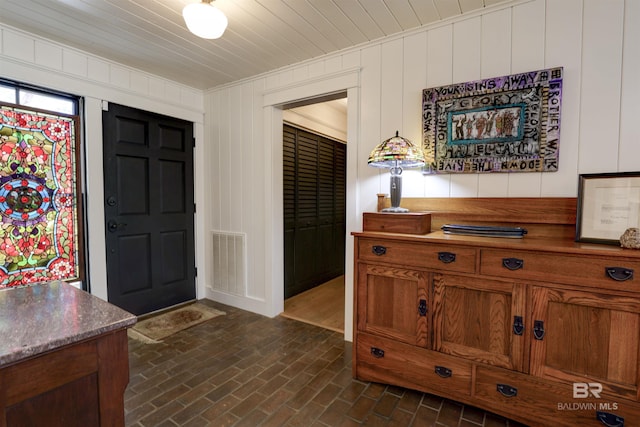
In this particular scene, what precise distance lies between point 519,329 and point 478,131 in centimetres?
129

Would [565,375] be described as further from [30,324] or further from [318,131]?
[318,131]

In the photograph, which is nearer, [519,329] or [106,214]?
[519,329]

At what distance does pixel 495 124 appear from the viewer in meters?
2.05

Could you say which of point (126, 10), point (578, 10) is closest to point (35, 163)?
point (126, 10)

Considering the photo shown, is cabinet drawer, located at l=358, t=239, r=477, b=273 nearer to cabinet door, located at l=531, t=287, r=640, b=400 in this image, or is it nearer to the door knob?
cabinet door, located at l=531, t=287, r=640, b=400

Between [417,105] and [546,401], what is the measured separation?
6.55ft

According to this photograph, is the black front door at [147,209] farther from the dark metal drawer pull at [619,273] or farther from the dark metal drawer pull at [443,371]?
the dark metal drawer pull at [619,273]

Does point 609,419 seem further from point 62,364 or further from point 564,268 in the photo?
point 62,364

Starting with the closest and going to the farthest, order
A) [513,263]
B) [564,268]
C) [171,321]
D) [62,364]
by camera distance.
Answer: [62,364]
[564,268]
[513,263]
[171,321]

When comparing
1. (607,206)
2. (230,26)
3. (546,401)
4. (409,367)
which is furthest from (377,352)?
(230,26)

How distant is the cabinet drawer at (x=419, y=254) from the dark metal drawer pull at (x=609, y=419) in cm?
85

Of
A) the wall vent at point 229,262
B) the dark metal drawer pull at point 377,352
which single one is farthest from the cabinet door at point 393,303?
the wall vent at point 229,262

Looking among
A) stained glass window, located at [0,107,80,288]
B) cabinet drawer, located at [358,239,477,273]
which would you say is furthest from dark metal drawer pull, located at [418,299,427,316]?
stained glass window, located at [0,107,80,288]

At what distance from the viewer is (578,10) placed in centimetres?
182
